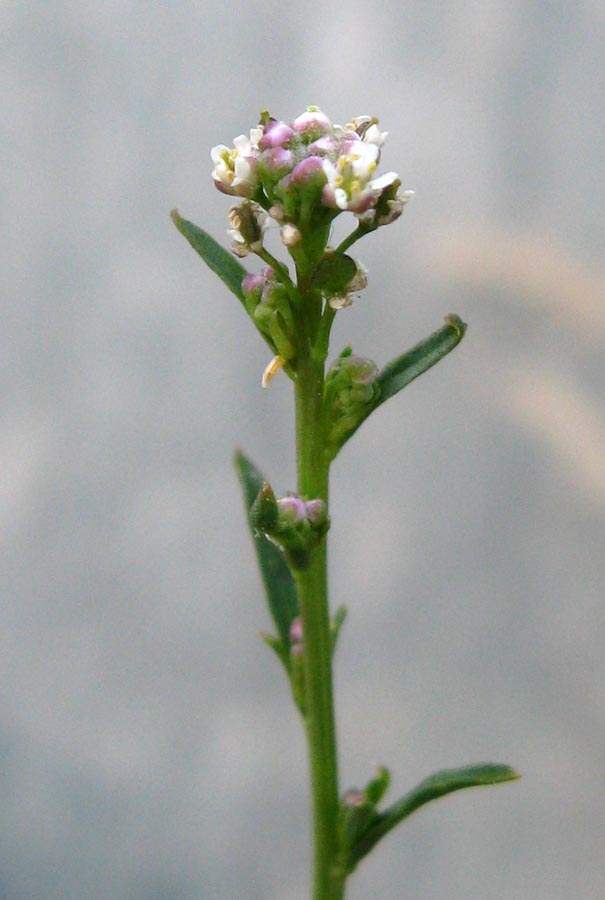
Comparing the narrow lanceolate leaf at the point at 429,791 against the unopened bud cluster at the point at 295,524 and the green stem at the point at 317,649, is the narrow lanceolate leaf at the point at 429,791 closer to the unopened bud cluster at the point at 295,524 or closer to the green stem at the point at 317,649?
the green stem at the point at 317,649

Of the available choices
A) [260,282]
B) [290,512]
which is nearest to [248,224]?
[260,282]

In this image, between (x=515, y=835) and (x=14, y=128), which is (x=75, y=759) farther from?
(x=14, y=128)

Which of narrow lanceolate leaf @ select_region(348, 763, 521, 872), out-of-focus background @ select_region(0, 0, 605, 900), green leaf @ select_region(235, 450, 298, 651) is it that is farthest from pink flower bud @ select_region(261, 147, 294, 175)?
out-of-focus background @ select_region(0, 0, 605, 900)

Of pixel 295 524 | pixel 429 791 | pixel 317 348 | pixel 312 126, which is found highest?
pixel 312 126

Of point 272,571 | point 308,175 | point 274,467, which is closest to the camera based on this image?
point 308,175

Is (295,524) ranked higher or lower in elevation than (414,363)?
lower

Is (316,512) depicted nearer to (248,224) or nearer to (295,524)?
(295,524)

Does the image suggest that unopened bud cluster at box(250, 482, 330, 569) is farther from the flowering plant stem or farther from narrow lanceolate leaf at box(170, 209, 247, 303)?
narrow lanceolate leaf at box(170, 209, 247, 303)
